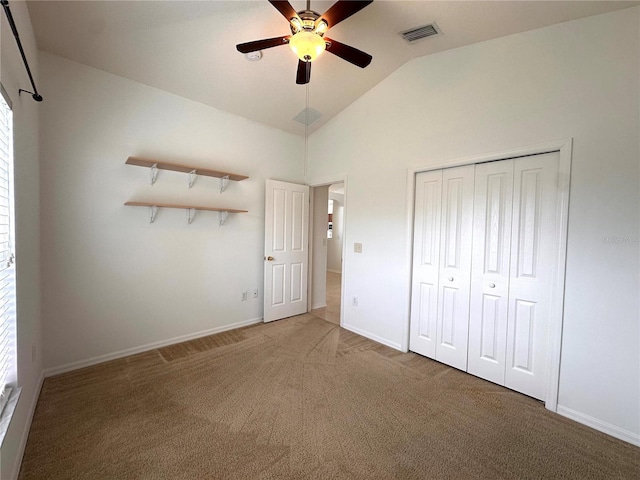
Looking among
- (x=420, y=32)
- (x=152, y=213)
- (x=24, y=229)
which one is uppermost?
(x=420, y=32)

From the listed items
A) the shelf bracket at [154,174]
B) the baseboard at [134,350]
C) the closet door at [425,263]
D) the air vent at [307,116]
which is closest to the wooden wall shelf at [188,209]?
the shelf bracket at [154,174]

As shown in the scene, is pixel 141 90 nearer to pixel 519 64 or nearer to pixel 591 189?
pixel 519 64

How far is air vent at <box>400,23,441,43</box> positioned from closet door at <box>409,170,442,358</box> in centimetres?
121

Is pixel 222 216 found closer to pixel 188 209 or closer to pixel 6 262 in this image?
pixel 188 209

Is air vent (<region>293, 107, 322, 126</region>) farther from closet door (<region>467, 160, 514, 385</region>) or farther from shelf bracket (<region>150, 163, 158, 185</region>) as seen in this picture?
closet door (<region>467, 160, 514, 385</region>)

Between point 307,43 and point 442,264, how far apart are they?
2.25 m

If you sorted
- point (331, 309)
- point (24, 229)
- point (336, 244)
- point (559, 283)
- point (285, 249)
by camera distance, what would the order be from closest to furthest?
point (24, 229), point (559, 283), point (285, 249), point (331, 309), point (336, 244)

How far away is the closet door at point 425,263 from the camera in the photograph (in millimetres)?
2838

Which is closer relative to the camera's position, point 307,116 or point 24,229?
point 24,229

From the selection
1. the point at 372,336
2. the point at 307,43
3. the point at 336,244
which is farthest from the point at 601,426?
the point at 336,244

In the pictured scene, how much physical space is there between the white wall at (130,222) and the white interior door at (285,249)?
24 cm

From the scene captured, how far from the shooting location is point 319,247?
4641 millimetres

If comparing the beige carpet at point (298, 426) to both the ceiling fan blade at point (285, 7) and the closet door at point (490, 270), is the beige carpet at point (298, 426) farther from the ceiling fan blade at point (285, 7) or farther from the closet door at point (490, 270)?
the ceiling fan blade at point (285, 7)

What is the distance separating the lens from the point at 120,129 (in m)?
2.72
